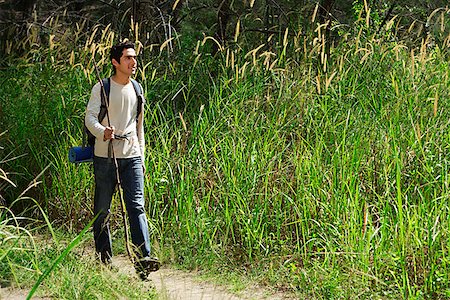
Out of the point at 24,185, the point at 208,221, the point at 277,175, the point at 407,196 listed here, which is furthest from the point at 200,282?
the point at 24,185

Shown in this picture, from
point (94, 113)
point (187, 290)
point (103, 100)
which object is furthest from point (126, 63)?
point (187, 290)

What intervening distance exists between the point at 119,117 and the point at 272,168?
1.59 m

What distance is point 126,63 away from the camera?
6395 millimetres

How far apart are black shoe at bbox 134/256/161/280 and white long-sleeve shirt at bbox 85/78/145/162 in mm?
860

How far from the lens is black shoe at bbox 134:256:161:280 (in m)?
6.23

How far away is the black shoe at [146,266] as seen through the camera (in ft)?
20.4

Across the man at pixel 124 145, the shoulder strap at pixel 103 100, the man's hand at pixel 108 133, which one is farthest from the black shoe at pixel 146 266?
the shoulder strap at pixel 103 100

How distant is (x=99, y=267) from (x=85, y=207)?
1.82 meters

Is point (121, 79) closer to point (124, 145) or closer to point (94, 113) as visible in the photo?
point (94, 113)

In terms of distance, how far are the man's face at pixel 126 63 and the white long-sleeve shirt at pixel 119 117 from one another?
0.12 meters

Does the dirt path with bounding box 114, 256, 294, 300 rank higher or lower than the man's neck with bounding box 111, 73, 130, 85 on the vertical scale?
lower

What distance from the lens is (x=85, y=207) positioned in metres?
8.24

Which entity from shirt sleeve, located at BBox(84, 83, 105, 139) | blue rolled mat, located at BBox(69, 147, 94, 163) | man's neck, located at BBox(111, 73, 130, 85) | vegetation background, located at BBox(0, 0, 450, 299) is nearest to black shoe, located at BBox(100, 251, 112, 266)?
vegetation background, located at BBox(0, 0, 450, 299)

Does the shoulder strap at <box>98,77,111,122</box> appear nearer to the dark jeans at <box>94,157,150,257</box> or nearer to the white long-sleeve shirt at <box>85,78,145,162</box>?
the white long-sleeve shirt at <box>85,78,145,162</box>
